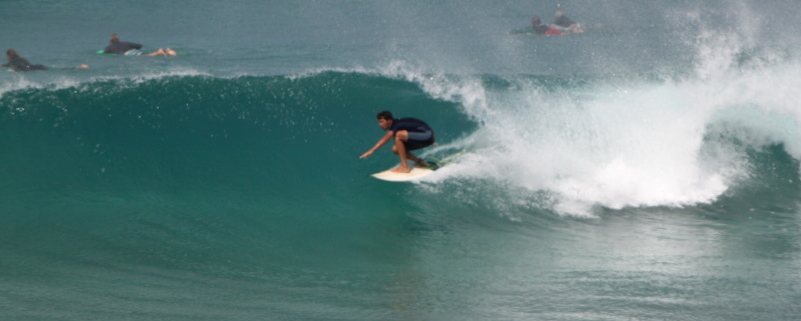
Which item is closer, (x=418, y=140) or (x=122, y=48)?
(x=418, y=140)

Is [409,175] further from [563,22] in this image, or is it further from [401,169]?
[563,22]

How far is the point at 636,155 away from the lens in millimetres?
9602

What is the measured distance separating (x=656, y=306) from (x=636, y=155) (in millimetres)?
4599

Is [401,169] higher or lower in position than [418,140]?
lower

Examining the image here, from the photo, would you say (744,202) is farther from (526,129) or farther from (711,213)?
(526,129)

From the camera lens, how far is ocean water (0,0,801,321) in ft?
18.3

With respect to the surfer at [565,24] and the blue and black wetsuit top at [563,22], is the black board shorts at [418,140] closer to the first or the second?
the surfer at [565,24]

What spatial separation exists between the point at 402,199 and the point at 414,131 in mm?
797

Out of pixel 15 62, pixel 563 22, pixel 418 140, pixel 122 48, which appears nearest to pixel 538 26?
pixel 563 22

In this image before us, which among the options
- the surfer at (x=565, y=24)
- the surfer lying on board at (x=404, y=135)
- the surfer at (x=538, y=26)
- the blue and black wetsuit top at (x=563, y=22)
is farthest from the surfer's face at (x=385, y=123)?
the blue and black wetsuit top at (x=563, y=22)

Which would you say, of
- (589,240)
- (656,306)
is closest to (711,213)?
(589,240)

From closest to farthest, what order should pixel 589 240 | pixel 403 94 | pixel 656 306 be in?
pixel 656 306 < pixel 589 240 < pixel 403 94

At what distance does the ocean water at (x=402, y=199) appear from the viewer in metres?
5.59

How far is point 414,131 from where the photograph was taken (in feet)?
28.1
